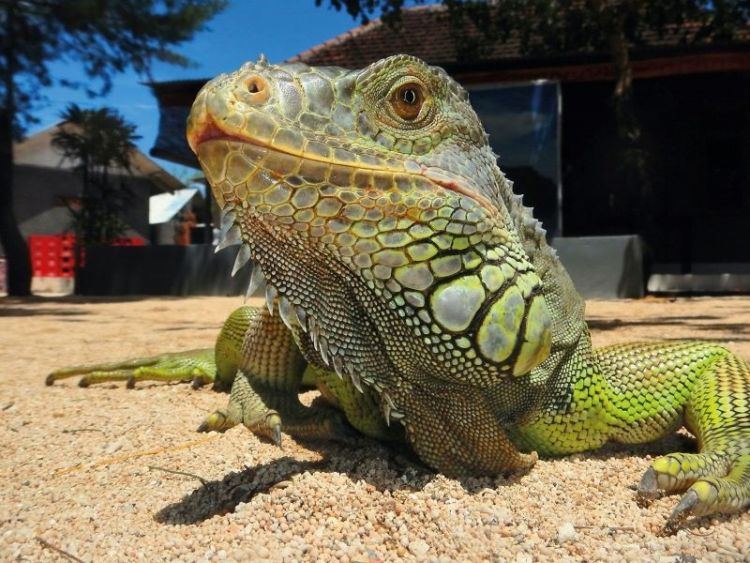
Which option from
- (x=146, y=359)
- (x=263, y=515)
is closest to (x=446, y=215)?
(x=263, y=515)

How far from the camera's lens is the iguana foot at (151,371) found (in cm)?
405

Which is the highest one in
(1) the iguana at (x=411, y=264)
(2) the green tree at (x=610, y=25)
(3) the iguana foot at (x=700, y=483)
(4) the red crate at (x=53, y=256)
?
(2) the green tree at (x=610, y=25)

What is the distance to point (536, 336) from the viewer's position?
1788 millimetres

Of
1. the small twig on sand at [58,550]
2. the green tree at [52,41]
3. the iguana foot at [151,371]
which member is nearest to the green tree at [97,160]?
the green tree at [52,41]

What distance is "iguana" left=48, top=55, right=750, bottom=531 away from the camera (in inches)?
64.2

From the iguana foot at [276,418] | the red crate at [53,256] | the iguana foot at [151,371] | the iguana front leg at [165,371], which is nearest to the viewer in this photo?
the iguana foot at [276,418]

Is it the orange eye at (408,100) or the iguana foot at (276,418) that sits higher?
the orange eye at (408,100)

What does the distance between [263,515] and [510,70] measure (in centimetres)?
1246

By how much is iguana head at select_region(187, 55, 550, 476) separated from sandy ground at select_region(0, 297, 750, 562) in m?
0.35

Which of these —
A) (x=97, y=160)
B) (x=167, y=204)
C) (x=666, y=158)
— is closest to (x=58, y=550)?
(x=666, y=158)

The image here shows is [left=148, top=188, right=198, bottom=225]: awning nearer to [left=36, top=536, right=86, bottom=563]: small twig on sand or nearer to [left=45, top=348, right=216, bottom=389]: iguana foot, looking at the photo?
[left=45, top=348, right=216, bottom=389]: iguana foot

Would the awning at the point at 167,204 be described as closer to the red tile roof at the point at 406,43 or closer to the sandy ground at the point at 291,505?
the red tile roof at the point at 406,43

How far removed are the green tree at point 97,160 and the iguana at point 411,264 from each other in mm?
17471

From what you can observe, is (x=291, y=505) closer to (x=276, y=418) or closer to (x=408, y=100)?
(x=276, y=418)
